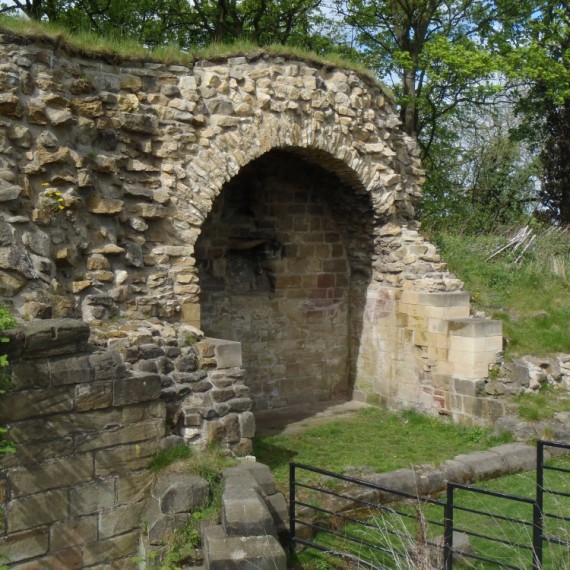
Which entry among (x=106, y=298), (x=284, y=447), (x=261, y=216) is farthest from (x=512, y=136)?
(x=106, y=298)

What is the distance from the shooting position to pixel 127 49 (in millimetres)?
7789

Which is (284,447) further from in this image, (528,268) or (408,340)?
(528,268)

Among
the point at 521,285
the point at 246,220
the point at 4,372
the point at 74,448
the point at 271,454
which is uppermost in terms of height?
the point at 246,220

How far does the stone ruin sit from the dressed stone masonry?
0.02 meters

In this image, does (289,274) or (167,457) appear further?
(289,274)

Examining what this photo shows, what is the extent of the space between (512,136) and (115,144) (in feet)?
46.2

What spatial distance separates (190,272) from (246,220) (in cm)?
285

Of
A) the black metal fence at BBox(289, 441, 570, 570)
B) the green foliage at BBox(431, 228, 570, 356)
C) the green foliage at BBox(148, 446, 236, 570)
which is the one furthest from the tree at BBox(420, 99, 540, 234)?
the green foliage at BBox(148, 446, 236, 570)

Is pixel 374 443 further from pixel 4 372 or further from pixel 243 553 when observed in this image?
pixel 4 372

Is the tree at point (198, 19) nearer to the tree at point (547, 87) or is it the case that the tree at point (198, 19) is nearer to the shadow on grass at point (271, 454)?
the tree at point (547, 87)

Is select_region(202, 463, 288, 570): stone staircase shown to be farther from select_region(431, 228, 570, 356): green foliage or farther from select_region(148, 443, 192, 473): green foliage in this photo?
select_region(431, 228, 570, 356): green foliage

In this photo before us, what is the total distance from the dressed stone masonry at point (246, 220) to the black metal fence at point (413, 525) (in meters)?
2.55

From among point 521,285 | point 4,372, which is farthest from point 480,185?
point 4,372

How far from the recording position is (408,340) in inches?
398
